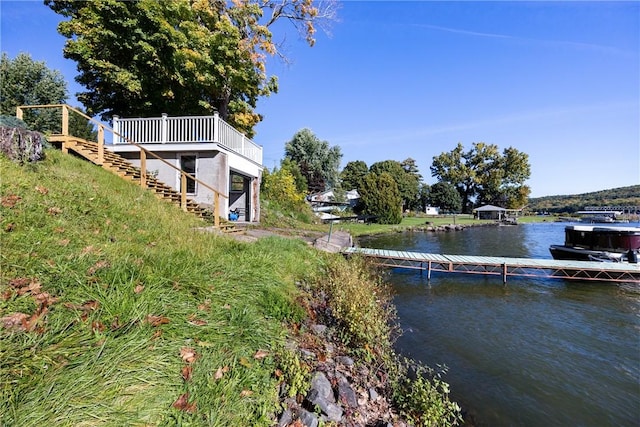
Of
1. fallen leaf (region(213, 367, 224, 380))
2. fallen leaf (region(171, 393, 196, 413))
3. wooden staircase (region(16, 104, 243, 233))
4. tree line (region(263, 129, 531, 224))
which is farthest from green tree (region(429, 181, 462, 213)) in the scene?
fallen leaf (region(171, 393, 196, 413))

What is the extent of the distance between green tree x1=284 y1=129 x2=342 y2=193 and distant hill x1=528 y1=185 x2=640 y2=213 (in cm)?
7801

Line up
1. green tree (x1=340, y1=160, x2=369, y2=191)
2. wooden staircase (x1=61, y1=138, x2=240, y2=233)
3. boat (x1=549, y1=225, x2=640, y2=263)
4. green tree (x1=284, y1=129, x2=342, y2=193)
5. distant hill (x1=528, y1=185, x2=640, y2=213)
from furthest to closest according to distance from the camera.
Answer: distant hill (x1=528, y1=185, x2=640, y2=213)
green tree (x1=340, y1=160, x2=369, y2=191)
green tree (x1=284, y1=129, x2=342, y2=193)
boat (x1=549, y1=225, x2=640, y2=263)
wooden staircase (x1=61, y1=138, x2=240, y2=233)

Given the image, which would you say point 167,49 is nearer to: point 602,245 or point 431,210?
point 602,245

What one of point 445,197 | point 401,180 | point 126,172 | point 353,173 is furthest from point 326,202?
point 445,197

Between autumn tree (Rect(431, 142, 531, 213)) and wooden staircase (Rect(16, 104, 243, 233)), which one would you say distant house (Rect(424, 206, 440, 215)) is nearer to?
autumn tree (Rect(431, 142, 531, 213))

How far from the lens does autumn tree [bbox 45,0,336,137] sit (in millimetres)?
13195

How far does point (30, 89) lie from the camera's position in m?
20.3

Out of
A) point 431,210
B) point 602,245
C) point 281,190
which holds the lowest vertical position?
point 602,245

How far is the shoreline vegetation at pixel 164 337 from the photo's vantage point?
2020 millimetres

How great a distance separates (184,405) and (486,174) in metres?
69.5

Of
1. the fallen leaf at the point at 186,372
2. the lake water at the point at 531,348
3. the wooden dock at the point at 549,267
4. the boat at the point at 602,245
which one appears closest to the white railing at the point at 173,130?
the wooden dock at the point at 549,267

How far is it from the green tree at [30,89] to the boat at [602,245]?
31359mm

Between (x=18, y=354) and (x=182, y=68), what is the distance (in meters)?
15.0

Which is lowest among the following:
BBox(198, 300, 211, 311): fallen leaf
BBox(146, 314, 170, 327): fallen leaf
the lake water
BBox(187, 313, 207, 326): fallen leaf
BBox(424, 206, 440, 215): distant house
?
the lake water
